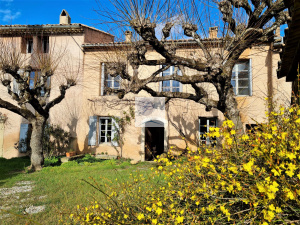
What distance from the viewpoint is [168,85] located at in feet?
36.2

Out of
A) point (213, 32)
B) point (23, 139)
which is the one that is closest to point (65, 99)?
point (23, 139)

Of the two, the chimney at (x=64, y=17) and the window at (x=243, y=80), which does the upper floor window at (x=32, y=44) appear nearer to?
the chimney at (x=64, y=17)

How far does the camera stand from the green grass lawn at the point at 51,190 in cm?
381

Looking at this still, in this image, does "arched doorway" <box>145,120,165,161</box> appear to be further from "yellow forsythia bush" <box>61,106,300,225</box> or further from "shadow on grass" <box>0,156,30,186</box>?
"yellow forsythia bush" <box>61,106,300,225</box>

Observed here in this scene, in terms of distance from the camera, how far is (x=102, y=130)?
1141 centimetres

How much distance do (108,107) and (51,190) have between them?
611 centimetres

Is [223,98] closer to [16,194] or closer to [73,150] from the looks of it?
[16,194]

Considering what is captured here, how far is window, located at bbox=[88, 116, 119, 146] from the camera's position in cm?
1109

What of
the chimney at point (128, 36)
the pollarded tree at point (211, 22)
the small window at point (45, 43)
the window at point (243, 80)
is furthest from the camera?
the small window at point (45, 43)

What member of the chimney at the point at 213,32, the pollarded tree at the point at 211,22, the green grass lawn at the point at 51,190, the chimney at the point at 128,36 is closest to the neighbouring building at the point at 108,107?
the green grass lawn at the point at 51,190

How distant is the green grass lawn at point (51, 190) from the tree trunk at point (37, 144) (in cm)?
48

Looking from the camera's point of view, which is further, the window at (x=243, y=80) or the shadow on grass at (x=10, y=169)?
the window at (x=243, y=80)

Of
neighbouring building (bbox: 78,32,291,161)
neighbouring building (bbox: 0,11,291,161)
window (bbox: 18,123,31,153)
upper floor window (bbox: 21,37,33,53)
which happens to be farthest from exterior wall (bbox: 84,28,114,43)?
window (bbox: 18,123,31,153)

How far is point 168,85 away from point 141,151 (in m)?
3.62
